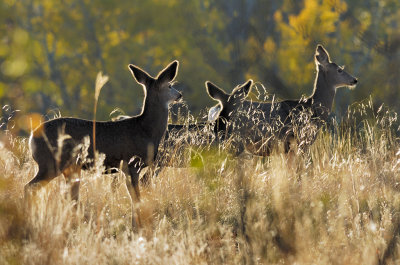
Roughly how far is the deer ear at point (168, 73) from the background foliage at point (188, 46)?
1302 centimetres

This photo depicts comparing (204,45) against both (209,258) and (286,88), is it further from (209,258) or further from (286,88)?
(209,258)

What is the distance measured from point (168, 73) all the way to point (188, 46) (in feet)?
67.6

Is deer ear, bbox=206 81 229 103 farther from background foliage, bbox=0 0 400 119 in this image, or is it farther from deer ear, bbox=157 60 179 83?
background foliage, bbox=0 0 400 119

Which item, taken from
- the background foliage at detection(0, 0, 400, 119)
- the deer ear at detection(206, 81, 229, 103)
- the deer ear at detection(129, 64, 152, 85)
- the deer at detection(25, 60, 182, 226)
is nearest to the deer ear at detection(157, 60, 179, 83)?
the deer at detection(25, 60, 182, 226)

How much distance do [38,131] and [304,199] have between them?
2.62m

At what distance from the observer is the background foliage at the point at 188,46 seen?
2175 centimetres

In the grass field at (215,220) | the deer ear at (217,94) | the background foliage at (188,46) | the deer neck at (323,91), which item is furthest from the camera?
the background foliage at (188,46)

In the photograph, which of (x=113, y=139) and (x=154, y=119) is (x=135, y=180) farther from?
(x=154, y=119)

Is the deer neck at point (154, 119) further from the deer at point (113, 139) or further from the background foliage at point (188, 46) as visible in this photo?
the background foliage at point (188, 46)

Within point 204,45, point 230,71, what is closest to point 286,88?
point 230,71

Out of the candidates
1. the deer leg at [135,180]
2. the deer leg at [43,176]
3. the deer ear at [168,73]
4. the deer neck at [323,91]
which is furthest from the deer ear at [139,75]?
the deer neck at [323,91]

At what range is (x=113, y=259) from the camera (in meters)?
4.45

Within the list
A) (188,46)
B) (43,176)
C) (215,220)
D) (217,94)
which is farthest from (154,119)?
(188,46)

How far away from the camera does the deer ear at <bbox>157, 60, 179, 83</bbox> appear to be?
295 inches
